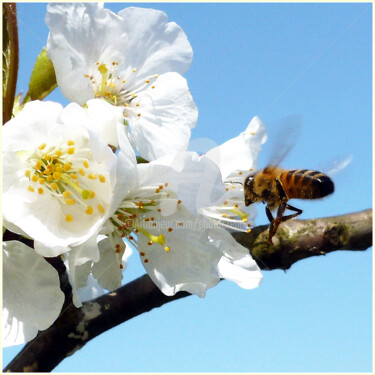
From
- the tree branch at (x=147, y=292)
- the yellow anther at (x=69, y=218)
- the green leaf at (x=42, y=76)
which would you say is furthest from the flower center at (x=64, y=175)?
the tree branch at (x=147, y=292)

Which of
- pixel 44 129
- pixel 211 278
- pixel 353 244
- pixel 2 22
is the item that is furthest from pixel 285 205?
pixel 2 22

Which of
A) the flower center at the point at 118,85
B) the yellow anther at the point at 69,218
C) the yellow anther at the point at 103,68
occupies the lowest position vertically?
the yellow anther at the point at 69,218

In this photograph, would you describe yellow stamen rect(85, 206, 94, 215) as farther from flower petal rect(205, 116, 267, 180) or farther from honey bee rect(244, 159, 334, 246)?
honey bee rect(244, 159, 334, 246)

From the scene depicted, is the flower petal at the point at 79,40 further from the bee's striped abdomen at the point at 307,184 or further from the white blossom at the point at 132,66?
the bee's striped abdomen at the point at 307,184

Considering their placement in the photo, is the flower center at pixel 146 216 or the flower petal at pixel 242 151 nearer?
the flower center at pixel 146 216

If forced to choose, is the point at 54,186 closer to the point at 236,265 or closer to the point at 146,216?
the point at 146,216

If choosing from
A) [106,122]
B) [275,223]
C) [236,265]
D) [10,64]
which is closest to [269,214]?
[275,223]

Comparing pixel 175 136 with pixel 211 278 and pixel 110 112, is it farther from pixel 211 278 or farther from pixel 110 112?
pixel 211 278

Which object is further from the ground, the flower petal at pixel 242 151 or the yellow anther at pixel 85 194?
the yellow anther at pixel 85 194
